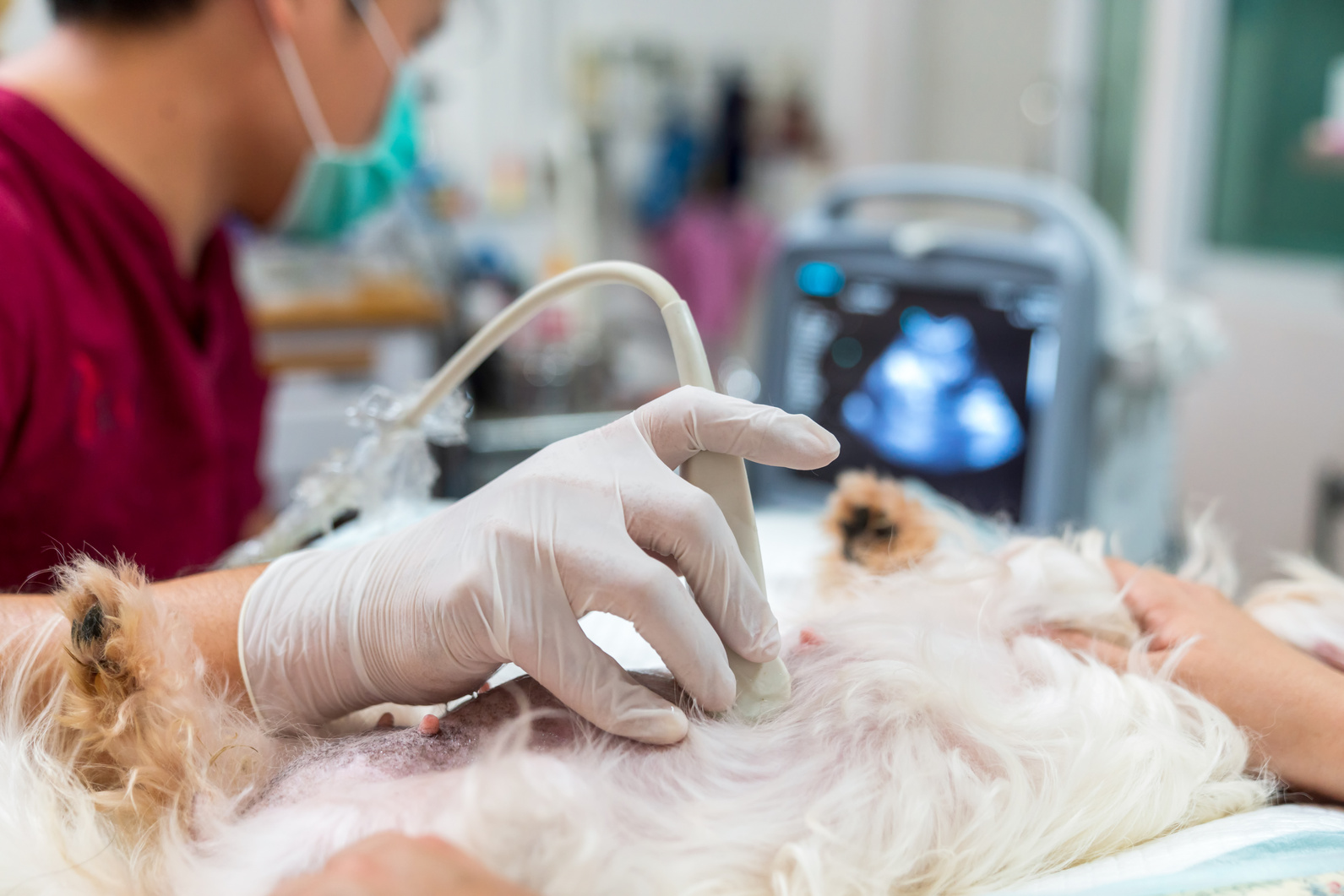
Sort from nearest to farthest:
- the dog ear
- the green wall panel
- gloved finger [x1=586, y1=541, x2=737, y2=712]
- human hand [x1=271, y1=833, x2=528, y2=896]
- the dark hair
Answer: human hand [x1=271, y1=833, x2=528, y2=896] → gloved finger [x1=586, y1=541, x2=737, y2=712] → the dog ear → the dark hair → the green wall panel

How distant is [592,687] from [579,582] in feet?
0.17

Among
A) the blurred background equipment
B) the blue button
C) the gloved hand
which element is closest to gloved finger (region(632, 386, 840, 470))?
the gloved hand

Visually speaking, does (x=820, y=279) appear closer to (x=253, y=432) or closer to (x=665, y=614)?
(x=253, y=432)

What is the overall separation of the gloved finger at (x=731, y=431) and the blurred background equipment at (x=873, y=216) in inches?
19.8

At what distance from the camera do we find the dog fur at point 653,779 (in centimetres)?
42

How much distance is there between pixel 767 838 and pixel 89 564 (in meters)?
0.34

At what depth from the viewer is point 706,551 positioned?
0.48 meters

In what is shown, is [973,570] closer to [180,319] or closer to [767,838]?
[767,838]

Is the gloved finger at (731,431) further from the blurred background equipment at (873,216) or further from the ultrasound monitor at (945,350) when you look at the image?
the ultrasound monitor at (945,350)

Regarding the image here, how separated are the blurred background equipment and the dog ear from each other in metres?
0.29

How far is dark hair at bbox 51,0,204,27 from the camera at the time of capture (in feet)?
3.53

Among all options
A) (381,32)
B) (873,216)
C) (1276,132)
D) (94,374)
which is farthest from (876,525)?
(873,216)

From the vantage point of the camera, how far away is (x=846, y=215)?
1709mm

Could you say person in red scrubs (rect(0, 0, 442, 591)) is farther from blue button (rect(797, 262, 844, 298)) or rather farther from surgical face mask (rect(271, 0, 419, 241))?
blue button (rect(797, 262, 844, 298))
